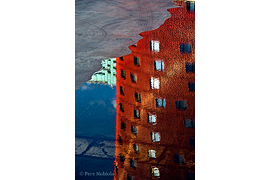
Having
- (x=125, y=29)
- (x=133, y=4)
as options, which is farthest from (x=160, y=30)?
(x=133, y=4)

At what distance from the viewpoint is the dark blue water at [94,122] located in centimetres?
494

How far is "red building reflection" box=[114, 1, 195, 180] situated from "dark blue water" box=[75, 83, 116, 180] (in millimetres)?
154

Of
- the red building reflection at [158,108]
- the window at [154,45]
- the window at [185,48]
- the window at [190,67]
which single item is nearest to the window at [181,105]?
the red building reflection at [158,108]

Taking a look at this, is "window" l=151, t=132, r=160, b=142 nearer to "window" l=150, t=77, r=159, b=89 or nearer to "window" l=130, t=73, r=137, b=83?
"window" l=150, t=77, r=159, b=89

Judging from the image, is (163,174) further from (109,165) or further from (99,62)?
(99,62)

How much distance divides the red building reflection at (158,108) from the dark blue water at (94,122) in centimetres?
15

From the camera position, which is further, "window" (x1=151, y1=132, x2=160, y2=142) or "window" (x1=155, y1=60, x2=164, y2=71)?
"window" (x1=155, y1=60, x2=164, y2=71)

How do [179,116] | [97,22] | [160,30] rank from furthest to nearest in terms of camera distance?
1. [97,22]
2. [160,30]
3. [179,116]

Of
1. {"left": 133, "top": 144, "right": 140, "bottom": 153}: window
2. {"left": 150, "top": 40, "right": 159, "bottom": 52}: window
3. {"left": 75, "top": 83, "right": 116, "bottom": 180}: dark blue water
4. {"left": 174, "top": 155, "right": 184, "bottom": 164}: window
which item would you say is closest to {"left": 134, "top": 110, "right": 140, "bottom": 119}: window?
{"left": 75, "top": 83, "right": 116, "bottom": 180}: dark blue water

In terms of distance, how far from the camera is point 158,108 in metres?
5.59

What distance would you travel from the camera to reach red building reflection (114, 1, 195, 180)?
16.3 ft

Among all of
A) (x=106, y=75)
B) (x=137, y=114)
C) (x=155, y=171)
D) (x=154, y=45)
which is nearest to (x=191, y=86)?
(x=137, y=114)
